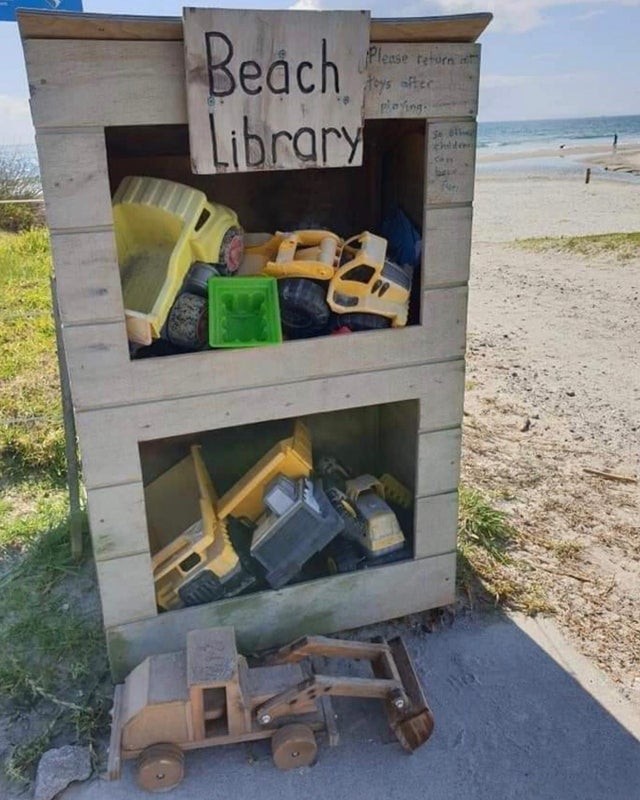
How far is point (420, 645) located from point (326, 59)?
6.42 feet

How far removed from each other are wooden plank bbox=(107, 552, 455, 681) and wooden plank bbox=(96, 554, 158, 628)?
0.13ft

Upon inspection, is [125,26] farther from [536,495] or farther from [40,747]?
[536,495]

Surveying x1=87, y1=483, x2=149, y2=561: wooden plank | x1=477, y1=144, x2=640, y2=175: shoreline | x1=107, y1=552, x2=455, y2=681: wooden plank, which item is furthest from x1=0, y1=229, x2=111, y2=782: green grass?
x1=477, y1=144, x2=640, y2=175: shoreline

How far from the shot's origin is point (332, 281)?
87.7 inches

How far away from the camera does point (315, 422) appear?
301 centimetres

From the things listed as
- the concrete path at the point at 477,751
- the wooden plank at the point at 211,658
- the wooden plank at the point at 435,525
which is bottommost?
the concrete path at the point at 477,751

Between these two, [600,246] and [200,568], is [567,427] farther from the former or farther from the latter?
[600,246]

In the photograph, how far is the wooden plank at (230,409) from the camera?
209 centimetres

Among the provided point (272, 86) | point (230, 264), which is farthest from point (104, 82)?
point (230, 264)

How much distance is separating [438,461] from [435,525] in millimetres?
247

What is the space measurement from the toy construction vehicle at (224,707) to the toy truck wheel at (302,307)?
959 millimetres

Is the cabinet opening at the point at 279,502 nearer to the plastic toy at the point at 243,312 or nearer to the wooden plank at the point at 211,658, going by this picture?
the wooden plank at the point at 211,658

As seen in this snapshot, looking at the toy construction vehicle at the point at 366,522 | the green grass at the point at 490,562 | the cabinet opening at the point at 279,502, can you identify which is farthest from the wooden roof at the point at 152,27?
the green grass at the point at 490,562

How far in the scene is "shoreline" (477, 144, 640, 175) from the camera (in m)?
35.1
